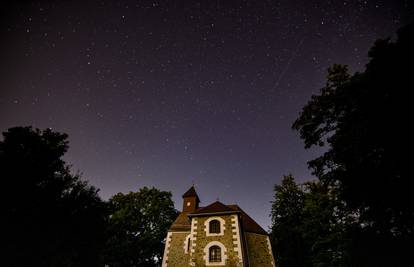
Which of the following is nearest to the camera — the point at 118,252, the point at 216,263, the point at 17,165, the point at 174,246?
the point at 17,165

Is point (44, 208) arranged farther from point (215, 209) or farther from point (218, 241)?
point (215, 209)

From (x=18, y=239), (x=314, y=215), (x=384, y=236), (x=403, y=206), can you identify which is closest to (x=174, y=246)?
(x=18, y=239)

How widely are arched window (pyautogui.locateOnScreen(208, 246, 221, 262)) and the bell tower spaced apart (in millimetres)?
8415

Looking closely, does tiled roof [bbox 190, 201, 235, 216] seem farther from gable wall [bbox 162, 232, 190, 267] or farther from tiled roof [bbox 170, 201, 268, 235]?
gable wall [bbox 162, 232, 190, 267]

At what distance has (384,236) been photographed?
33.7ft

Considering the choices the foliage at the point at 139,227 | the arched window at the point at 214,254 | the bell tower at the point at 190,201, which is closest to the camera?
the arched window at the point at 214,254

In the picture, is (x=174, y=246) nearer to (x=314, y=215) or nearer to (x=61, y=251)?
(x=61, y=251)

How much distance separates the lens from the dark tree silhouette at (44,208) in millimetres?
10070

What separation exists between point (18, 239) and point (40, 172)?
3.47 meters

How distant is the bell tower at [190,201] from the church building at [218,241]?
9.34 ft

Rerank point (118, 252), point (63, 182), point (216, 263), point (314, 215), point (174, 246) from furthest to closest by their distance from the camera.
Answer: point (118, 252) → point (314, 215) → point (174, 246) → point (216, 263) → point (63, 182)

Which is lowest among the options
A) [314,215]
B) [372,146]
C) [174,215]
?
[372,146]

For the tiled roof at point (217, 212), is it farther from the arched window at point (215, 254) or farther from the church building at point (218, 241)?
the arched window at point (215, 254)

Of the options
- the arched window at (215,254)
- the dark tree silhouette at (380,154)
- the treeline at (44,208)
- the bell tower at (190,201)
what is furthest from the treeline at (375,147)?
the bell tower at (190,201)
